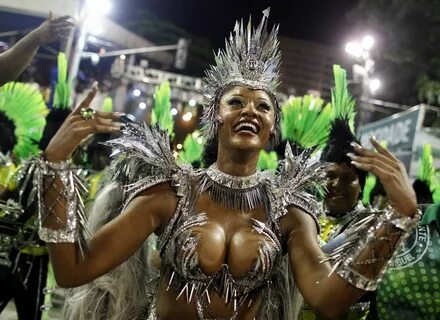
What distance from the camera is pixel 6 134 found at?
18.1ft

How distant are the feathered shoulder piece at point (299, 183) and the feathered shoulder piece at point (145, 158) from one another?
0.45m

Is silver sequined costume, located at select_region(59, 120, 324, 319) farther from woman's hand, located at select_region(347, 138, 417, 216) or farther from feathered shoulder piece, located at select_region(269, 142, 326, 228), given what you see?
woman's hand, located at select_region(347, 138, 417, 216)

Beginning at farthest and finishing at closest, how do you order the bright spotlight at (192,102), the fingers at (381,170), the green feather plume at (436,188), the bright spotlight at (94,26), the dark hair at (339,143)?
the bright spotlight at (192,102), the bright spotlight at (94,26), the green feather plume at (436,188), the dark hair at (339,143), the fingers at (381,170)

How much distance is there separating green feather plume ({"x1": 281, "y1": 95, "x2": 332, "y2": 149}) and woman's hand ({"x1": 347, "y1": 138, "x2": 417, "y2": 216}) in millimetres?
2101

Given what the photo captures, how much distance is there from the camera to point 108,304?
2.70m

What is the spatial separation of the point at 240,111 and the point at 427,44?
47.3 feet

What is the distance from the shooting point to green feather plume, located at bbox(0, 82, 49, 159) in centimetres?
533

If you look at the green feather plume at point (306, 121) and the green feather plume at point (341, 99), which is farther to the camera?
the green feather plume at point (306, 121)

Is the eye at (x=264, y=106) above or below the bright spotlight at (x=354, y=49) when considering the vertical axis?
below

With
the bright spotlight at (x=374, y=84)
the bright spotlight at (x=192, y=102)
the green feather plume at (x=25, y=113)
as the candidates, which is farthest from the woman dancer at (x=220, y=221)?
the bright spotlight at (x=192, y=102)

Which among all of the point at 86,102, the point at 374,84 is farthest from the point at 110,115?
the point at 374,84

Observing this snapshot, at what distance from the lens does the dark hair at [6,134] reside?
5441 millimetres

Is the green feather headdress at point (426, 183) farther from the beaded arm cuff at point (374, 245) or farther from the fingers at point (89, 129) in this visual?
the fingers at point (89, 129)

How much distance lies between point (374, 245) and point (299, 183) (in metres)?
0.69
